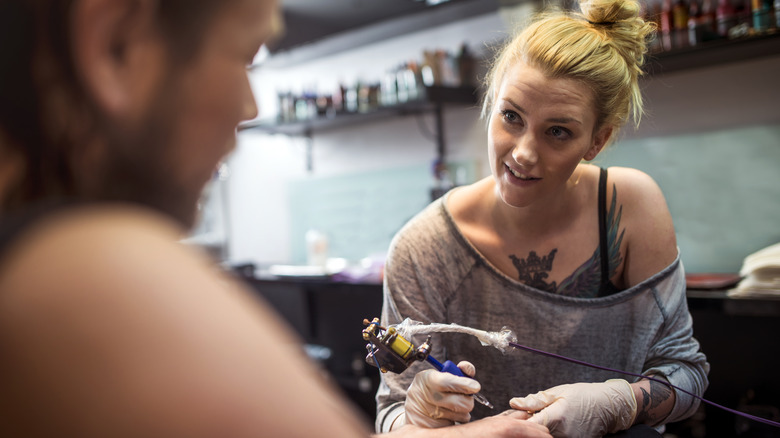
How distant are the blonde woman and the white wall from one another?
66 cm

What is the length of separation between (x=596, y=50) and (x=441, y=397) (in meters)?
A: 0.77

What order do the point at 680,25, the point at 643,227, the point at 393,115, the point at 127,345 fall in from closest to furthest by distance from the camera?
the point at 127,345, the point at 643,227, the point at 680,25, the point at 393,115

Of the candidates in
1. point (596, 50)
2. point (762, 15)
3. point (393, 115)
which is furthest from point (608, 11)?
point (393, 115)

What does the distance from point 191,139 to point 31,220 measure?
0.36 ft

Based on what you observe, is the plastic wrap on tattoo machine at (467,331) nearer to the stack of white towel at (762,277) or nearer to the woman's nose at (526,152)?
the woman's nose at (526,152)

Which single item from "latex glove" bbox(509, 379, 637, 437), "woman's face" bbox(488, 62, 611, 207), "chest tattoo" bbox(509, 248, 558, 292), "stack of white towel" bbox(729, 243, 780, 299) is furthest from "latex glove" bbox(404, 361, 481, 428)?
"stack of white towel" bbox(729, 243, 780, 299)

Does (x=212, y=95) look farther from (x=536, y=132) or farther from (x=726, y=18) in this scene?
(x=726, y=18)

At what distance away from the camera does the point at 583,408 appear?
1.03 m

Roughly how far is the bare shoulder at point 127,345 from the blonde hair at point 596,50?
1.00 m

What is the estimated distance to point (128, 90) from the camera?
353mm

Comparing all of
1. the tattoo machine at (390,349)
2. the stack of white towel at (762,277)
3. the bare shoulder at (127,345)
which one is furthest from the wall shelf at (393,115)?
the bare shoulder at (127,345)

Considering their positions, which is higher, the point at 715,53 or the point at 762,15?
the point at 762,15

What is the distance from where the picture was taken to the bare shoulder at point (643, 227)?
49.0 inches

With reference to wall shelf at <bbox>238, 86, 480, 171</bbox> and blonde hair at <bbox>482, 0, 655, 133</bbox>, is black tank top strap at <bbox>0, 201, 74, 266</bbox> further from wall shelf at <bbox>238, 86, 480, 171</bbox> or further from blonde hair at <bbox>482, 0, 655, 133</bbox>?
wall shelf at <bbox>238, 86, 480, 171</bbox>
